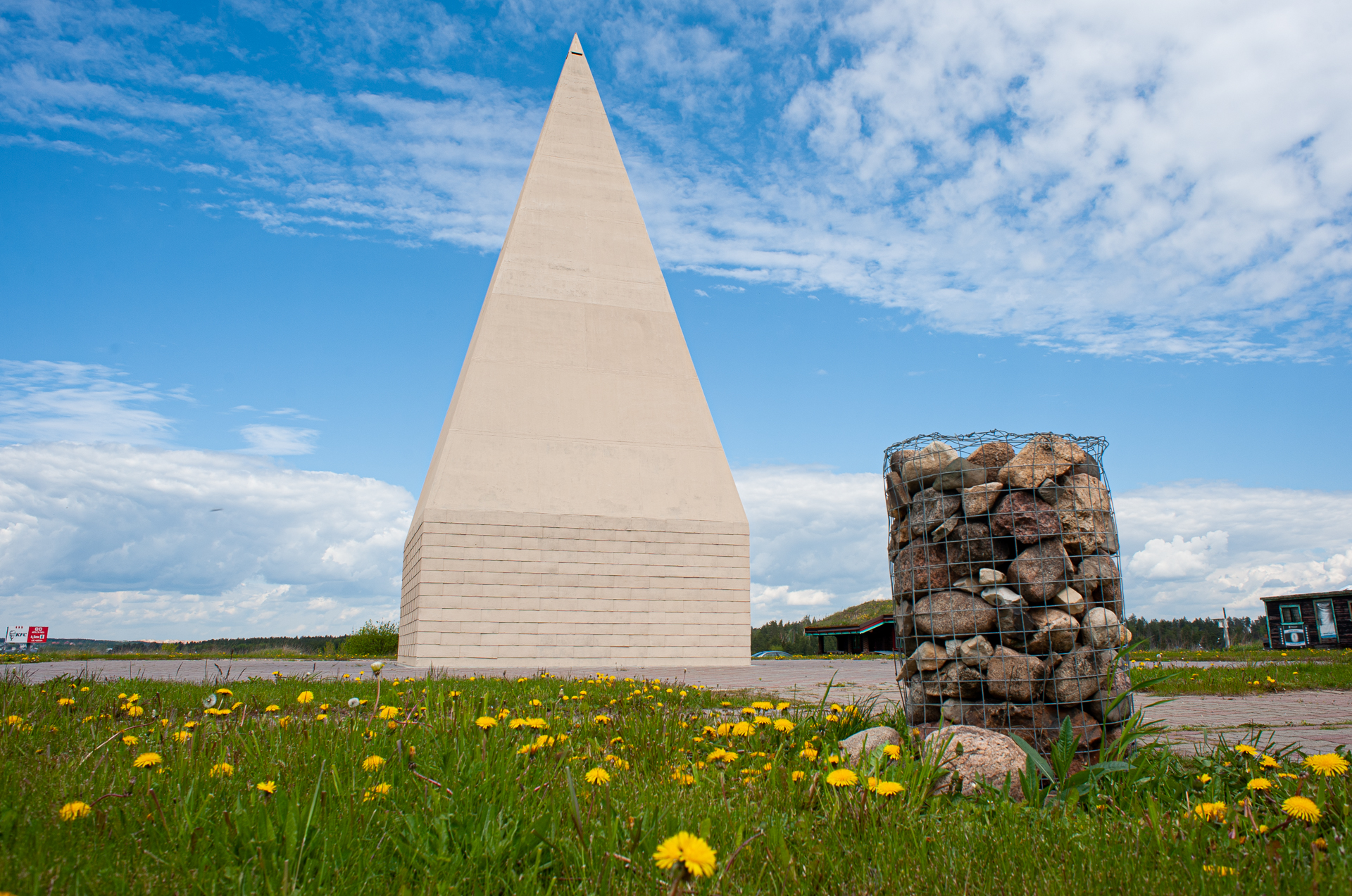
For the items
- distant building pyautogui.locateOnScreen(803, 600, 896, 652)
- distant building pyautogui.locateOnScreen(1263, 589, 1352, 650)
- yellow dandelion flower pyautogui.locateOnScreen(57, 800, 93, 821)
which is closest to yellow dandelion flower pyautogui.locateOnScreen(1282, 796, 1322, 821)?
yellow dandelion flower pyautogui.locateOnScreen(57, 800, 93, 821)

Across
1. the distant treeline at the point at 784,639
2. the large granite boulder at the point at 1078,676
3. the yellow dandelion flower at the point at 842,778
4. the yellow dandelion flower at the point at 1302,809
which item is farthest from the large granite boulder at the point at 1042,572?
the distant treeline at the point at 784,639

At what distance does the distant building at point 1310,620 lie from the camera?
1099 inches

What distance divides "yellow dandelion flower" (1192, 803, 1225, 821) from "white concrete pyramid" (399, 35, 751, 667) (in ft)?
45.4

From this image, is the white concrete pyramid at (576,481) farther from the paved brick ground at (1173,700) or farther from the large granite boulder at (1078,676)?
the large granite boulder at (1078,676)

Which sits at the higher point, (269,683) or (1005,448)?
(1005,448)

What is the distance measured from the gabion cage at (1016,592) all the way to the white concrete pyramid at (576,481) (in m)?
12.1

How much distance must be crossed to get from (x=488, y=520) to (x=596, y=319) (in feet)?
17.5

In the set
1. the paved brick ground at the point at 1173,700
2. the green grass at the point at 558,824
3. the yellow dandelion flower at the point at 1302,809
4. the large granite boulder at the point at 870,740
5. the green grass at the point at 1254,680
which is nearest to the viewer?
the green grass at the point at 558,824

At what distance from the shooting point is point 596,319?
58.3 feet

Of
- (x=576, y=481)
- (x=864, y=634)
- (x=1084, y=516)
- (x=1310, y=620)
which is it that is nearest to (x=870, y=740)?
(x=1084, y=516)

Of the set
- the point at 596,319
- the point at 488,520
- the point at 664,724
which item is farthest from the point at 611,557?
the point at 664,724

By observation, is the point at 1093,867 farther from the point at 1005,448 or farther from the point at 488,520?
the point at 488,520

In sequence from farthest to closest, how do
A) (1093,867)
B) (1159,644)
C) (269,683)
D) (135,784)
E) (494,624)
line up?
(1159,644), (494,624), (269,683), (135,784), (1093,867)

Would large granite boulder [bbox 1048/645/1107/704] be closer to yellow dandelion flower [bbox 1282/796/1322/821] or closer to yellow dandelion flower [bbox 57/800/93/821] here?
yellow dandelion flower [bbox 1282/796/1322/821]
